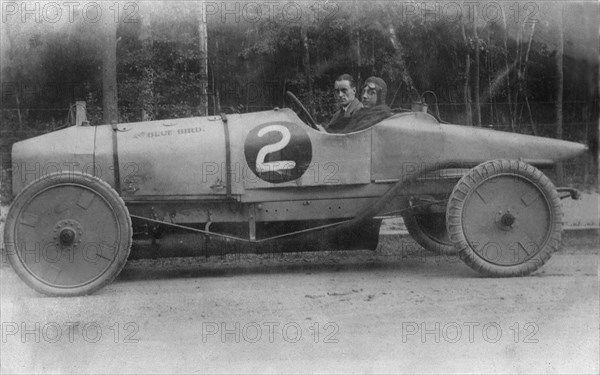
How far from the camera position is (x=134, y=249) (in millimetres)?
5859

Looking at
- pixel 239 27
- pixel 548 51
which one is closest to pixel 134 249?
pixel 239 27

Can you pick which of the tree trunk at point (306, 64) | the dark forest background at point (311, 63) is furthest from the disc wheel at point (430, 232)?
the tree trunk at point (306, 64)

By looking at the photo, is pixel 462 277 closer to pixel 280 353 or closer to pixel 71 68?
pixel 280 353

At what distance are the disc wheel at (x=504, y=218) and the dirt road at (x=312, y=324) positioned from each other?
206 millimetres

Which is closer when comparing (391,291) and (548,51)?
(391,291)

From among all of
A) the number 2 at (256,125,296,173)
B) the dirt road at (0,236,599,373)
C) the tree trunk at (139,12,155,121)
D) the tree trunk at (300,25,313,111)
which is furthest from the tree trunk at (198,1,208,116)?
the dirt road at (0,236,599,373)

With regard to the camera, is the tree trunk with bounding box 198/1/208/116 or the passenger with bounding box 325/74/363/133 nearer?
the passenger with bounding box 325/74/363/133

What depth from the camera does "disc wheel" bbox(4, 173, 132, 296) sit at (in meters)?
5.20

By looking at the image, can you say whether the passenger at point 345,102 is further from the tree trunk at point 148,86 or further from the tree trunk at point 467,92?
the tree trunk at point 148,86

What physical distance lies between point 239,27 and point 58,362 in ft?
21.4

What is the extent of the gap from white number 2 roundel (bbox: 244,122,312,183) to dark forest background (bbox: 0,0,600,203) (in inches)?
113

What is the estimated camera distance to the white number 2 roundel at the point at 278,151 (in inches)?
224

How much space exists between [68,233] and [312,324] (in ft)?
6.99

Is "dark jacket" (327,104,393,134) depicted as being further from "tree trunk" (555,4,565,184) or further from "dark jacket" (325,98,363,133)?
"tree trunk" (555,4,565,184)
